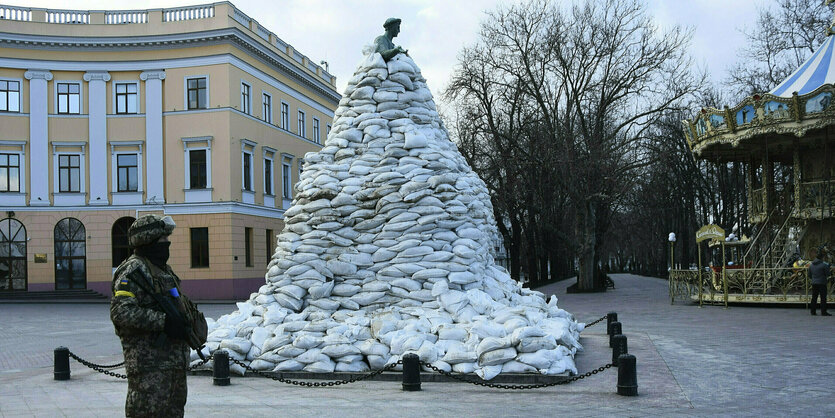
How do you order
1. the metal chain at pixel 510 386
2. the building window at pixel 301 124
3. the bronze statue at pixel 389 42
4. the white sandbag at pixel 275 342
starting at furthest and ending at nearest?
the building window at pixel 301 124
the bronze statue at pixel 389 42
the white sandbag at pixel 275 342
the metal chain at pixel 510 386

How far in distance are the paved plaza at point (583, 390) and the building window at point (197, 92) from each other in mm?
20246

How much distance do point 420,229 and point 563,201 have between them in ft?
88.7

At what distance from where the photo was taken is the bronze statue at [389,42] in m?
12.8

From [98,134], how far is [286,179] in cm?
1003

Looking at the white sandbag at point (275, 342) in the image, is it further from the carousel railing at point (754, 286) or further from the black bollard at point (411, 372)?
the carousel railing at point (754, 286)

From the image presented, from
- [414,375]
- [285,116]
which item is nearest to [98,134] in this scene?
[285,116]

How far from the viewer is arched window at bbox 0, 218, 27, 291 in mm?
33250

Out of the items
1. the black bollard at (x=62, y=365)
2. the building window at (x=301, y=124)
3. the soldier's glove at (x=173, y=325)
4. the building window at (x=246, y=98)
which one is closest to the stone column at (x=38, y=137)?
the building window at (x=246, y=98)

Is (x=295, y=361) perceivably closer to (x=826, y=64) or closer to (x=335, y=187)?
(x=335, y=187)

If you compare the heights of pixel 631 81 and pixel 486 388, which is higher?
pixel 631 81

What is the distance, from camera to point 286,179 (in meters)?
40.5

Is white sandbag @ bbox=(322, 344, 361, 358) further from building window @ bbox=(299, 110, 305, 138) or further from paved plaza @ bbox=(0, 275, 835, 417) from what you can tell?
building window @ bbox=(299, 110, 305, 138)

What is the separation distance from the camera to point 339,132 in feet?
41.7

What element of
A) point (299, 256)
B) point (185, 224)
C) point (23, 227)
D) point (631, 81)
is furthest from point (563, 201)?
point (299, 256)
